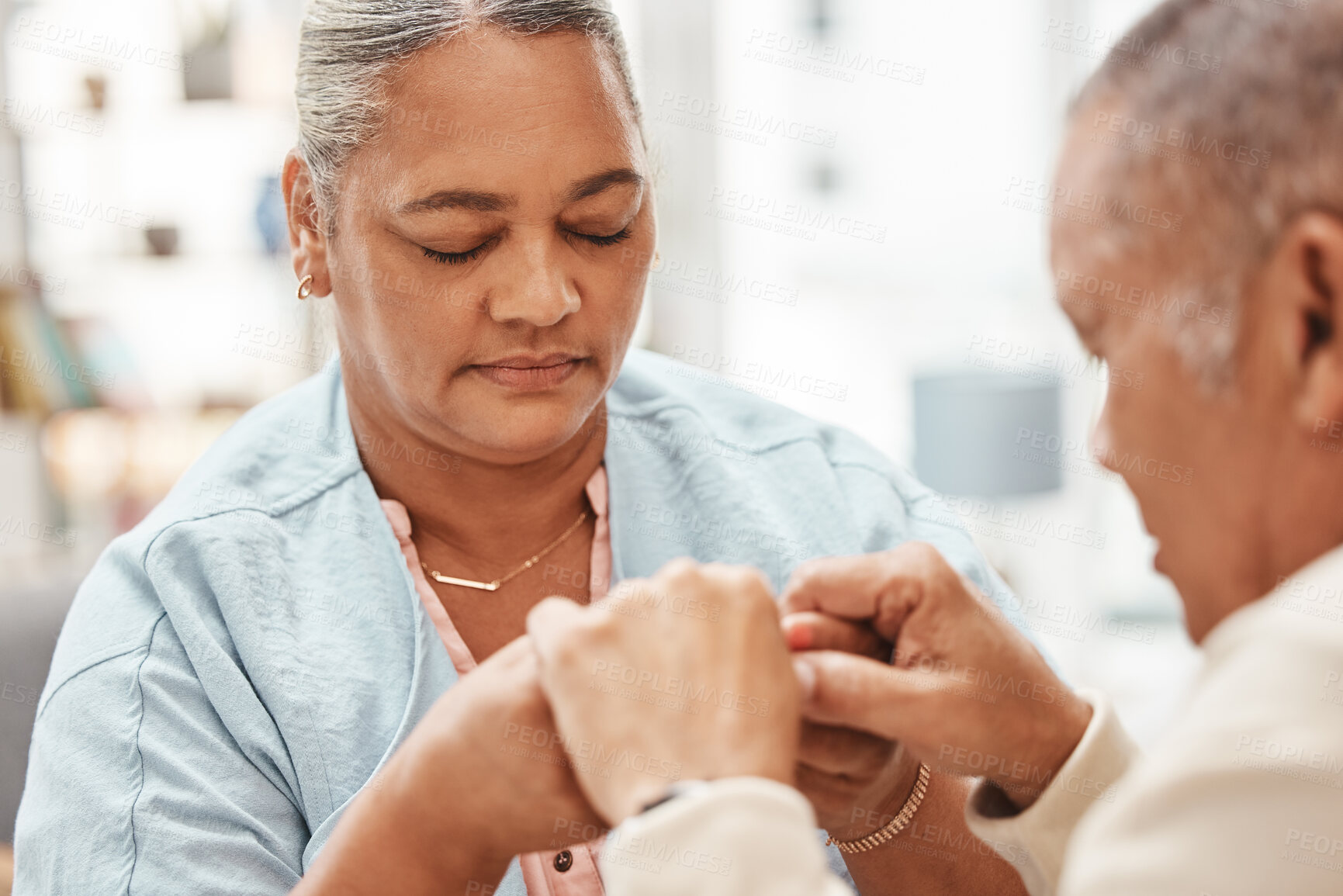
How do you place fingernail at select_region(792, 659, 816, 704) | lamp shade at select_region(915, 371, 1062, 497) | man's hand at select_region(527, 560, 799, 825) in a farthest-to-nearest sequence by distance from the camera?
1. lamp shade at select_region(915, 371, 1062, 497)
2. fingernail at select_region(792, 659, 816, 704)
3. man's hand at select_region(527, 560, 799, 825)

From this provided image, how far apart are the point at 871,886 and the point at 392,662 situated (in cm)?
51

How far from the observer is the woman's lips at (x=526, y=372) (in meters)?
1.22

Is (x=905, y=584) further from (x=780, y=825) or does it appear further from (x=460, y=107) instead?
(x=460, y=107)

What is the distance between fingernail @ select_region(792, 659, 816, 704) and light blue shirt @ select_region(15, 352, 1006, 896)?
0.27 meters

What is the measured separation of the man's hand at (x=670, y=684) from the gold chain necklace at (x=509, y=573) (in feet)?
1.72

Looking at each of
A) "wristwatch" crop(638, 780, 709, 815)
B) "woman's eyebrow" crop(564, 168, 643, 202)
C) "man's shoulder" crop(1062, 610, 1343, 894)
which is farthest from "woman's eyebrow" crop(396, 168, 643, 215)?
"man's shoulder" crop(1062, 610, 1343, 894)

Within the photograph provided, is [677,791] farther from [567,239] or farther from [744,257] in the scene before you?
[744,257]

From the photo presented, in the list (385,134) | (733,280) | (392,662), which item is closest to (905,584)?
(392,662)

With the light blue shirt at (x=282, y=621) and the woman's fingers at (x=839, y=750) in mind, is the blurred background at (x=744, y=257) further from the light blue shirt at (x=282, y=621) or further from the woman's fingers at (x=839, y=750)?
the woman's fingers at (x=839, y=750)

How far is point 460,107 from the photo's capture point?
45.4 inches

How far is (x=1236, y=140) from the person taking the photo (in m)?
0.67

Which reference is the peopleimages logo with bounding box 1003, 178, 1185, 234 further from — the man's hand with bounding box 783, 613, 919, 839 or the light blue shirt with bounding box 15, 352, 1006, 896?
the light blue shirt with bounding box 15, 352, 1006, 896

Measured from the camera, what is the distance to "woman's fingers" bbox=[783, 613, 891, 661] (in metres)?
0.95

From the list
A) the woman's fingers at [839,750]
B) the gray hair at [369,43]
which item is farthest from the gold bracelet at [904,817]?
the gray hair at [369,43]
